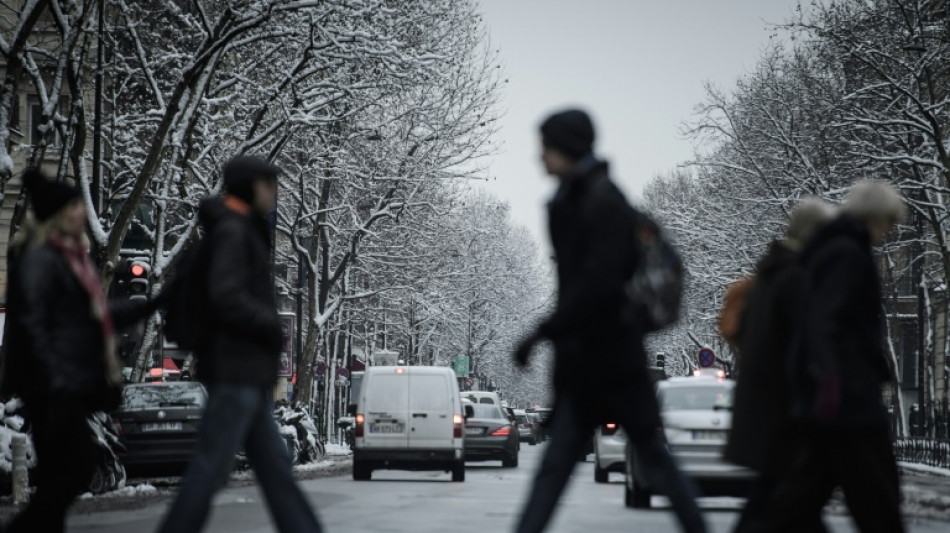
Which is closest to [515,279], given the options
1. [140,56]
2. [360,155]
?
[360,155]

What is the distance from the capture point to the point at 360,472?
26734 millimetres

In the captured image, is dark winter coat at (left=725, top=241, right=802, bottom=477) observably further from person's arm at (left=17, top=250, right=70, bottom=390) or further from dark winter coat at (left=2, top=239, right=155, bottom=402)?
person's arm at (left=17, top=250, right=70, bottom=390)

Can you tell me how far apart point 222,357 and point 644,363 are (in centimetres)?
179

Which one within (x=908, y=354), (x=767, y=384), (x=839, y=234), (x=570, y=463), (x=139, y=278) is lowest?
(x=570, y=463)

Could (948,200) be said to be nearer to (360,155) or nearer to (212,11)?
(360,155)

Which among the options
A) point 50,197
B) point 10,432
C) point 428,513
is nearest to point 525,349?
point 50,197

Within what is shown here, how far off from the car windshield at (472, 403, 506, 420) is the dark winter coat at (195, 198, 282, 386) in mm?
29085

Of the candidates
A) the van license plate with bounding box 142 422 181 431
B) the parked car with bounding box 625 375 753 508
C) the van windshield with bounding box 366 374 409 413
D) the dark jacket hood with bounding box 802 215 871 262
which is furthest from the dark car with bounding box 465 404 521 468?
the dark jacket hood with bounding box 802 215 871 262

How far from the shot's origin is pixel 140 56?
29609mm

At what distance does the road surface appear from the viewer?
13703mm

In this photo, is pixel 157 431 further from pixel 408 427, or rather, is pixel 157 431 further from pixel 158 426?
pixel 408 427

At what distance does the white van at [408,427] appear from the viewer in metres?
26.7

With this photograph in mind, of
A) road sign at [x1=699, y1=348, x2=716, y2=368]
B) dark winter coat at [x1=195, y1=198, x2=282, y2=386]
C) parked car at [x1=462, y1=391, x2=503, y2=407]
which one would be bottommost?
dark winter coat at [x1=195, y1=198, x2=282, y2=386]

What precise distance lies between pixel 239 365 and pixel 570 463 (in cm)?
146
